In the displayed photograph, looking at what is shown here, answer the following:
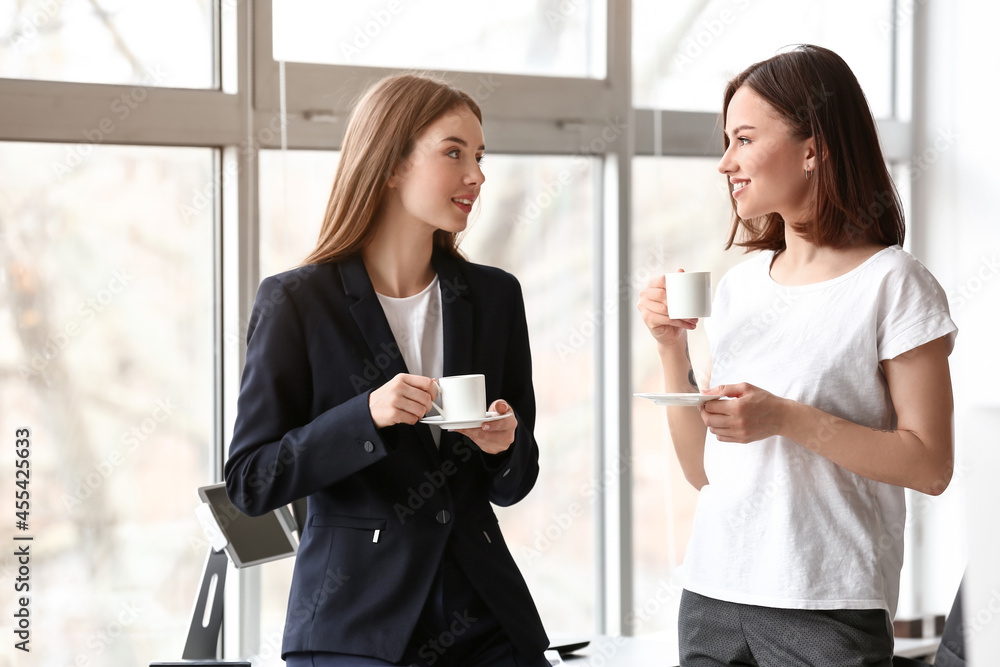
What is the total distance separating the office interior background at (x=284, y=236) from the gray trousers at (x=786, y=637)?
1.22 metres

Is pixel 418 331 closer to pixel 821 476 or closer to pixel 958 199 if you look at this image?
pixel 821 476

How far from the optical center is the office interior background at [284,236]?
2510 mm

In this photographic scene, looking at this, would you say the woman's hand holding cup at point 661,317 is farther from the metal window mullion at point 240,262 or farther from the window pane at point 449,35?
the window pane at point 449,35

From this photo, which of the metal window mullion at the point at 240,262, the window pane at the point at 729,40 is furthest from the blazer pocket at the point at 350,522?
the window pane at the point at 729,40

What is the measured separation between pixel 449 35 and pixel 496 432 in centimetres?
189

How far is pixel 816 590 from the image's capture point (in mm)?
1338

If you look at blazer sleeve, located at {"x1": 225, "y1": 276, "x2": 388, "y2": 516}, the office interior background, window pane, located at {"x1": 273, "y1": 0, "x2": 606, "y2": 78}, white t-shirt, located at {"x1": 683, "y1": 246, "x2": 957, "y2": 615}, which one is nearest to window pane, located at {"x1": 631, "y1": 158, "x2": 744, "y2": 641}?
the office interior background

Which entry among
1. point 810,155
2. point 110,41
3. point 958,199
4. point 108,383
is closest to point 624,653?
point 810,155

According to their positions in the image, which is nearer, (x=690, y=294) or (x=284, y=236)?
(x=690, y=294)

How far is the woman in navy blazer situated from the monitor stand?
2.46 feet

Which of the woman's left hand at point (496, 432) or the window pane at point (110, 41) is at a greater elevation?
the window pane at point (110, 41)

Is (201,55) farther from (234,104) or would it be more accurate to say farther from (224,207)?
(224,207)

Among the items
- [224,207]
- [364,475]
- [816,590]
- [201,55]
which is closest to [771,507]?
[816,590]

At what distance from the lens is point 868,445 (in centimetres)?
134
